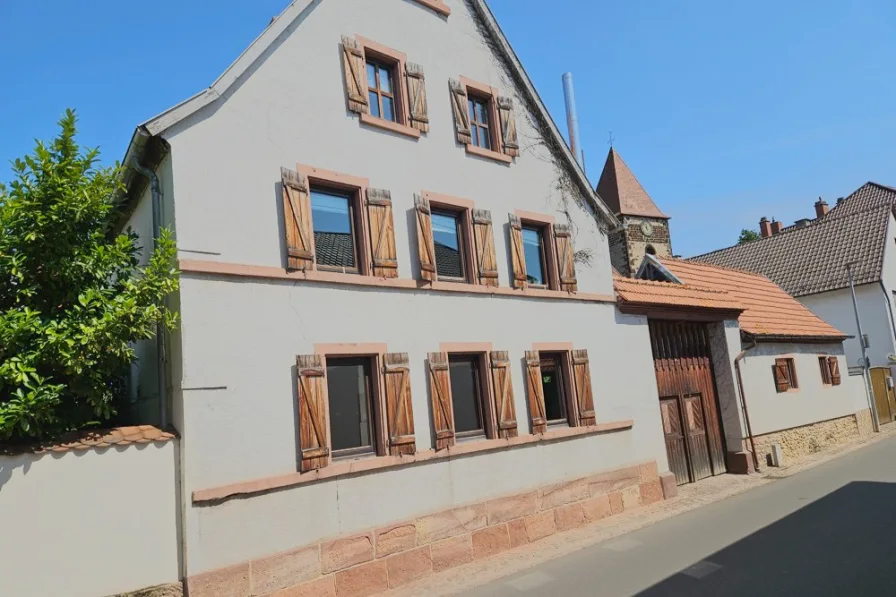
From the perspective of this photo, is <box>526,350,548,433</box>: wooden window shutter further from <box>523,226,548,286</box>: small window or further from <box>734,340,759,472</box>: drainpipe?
<box>734,340,759,472</box>: drainpipe

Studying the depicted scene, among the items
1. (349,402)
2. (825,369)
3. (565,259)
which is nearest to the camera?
(349,402)

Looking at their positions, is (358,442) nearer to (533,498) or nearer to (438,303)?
(438,303)

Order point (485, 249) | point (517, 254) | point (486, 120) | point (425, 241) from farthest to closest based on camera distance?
point (486, 120) < point (517, 254) < point (485, 249) < point (425, 241)

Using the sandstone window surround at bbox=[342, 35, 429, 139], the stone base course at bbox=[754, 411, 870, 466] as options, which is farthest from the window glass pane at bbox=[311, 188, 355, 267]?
the stone base course at bbox=[754, 411, 870, 466]

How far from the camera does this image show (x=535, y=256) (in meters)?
12.0

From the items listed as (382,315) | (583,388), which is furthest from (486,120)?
(583,388)

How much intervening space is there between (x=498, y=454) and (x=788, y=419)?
1061cm

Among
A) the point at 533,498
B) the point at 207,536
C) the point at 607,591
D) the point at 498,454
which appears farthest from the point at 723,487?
the point at 207,536

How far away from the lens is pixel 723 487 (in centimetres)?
1353

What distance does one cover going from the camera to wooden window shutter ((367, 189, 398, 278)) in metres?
9.25

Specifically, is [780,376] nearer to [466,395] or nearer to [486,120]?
[466,395]

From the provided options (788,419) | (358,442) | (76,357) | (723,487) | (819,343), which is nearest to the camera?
(76,357)

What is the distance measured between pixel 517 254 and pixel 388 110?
3.29 meters

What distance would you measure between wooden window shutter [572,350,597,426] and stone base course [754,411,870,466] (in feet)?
20.9
